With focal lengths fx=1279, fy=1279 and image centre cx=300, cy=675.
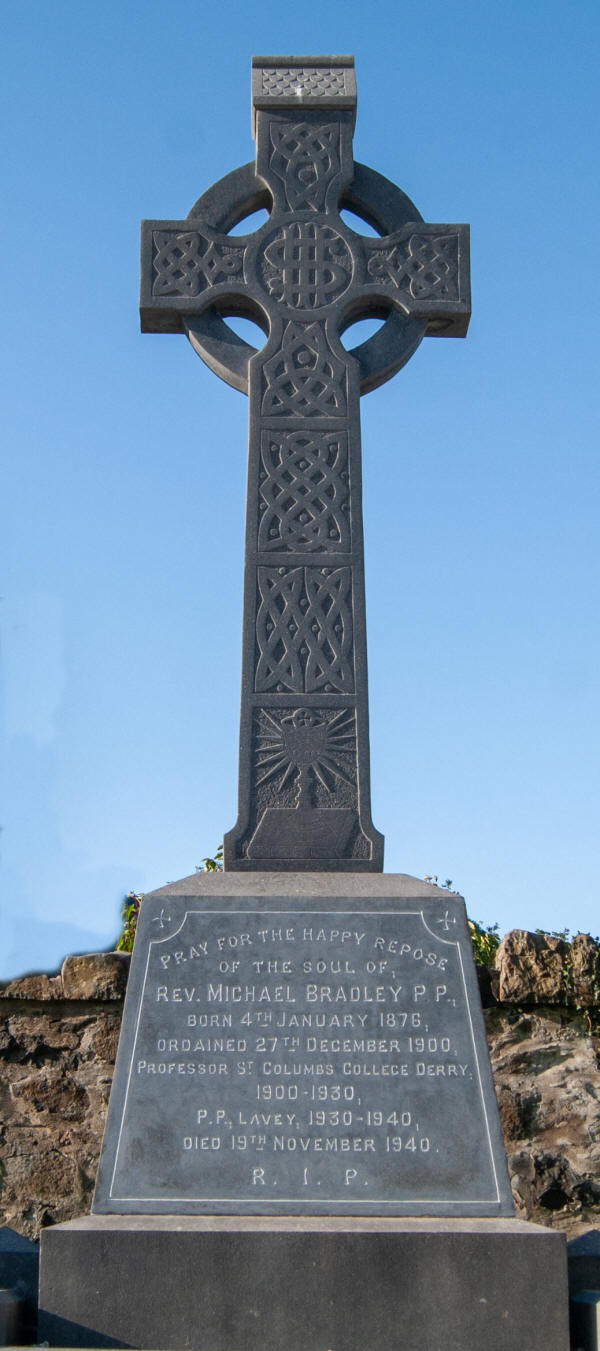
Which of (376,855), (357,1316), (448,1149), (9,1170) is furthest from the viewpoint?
(9,1170)

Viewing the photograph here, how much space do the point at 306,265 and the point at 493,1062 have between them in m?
3.43

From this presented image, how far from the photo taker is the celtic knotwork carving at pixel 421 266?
553cm

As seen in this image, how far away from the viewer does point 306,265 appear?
545 centimetres

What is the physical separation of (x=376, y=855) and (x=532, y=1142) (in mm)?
1511

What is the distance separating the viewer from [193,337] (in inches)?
214

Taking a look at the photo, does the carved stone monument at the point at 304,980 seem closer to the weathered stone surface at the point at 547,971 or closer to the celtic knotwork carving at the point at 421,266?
the celtic knotwork carving at the point at 421,266

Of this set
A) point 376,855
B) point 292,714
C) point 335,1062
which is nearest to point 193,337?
point 292,714

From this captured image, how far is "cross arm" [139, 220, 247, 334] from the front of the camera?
541 centimetres

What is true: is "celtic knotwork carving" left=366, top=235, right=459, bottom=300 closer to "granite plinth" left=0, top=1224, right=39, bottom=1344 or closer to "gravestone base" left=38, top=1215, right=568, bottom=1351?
"gravestone base" left=38, top=1215, right=568, bottom=1351

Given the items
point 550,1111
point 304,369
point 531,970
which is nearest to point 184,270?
point 304,369

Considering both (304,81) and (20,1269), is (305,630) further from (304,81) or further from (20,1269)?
(304,81)

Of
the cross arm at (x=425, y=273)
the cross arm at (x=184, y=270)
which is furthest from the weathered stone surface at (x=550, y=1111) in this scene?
the cross arm at (x=184, y=270)

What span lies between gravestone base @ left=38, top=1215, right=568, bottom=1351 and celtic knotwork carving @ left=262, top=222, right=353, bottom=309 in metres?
3.64

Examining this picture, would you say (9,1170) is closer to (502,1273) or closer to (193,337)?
(502,1273)
